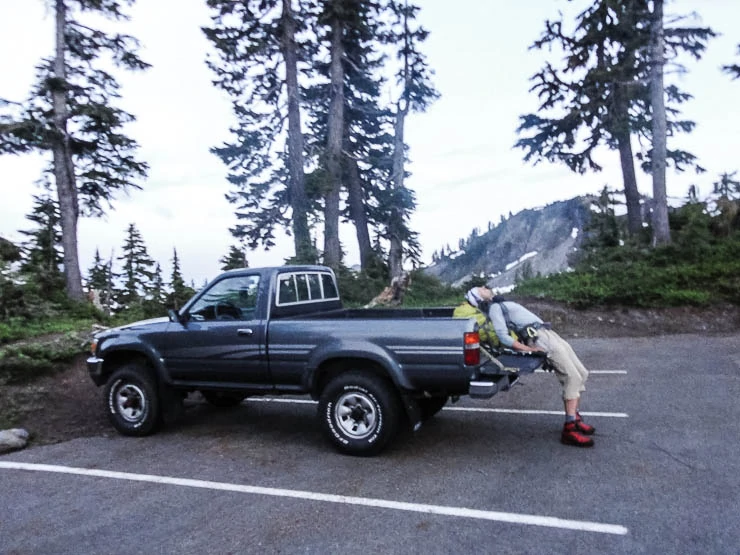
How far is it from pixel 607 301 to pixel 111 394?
39.5 feet

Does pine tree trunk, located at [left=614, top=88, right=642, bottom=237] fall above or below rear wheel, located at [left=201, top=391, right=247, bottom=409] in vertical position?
above

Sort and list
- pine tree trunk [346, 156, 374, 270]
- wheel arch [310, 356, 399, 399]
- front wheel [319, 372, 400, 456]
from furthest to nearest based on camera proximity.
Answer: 1. pine tree trunk [346, 156, 374, 270]
2. wheel arch [310, 356, 399, 399]
3. front wheel [319, 372, 400, 456]

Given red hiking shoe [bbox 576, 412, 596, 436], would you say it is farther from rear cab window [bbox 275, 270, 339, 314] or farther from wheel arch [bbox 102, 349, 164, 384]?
wheel arch [bbox 102, 349, 164, 384]

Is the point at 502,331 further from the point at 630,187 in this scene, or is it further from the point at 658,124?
the point at 630,187

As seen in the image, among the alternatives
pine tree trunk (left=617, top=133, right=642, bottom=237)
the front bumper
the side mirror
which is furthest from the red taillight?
pine tree trunk (left=617, top=133, right=642, bottom=237)

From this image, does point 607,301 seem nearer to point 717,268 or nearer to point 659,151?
point 717,268

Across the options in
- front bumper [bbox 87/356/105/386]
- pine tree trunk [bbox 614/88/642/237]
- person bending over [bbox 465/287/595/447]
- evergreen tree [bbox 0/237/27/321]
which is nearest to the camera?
person bending over [bbox 465/287/595/447]

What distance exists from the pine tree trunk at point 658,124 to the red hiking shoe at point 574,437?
42.8 feet

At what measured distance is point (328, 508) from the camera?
168 inches

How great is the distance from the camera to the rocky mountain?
177 feet

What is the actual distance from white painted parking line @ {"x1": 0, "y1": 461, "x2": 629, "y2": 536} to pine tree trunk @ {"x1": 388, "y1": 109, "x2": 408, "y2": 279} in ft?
60.6

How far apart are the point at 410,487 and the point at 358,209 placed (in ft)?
70.6

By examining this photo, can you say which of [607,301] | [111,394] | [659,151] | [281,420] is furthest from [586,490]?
[659,151]

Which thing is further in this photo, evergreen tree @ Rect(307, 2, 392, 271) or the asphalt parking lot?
evergreen tree @ Rect(307, 2, 392, 271)
